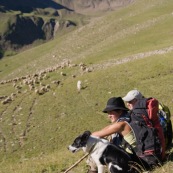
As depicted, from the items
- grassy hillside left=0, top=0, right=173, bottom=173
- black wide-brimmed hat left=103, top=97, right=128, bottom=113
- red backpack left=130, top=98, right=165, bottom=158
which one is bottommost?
grassy hillside left=0, top=0, right=173, bottom=173

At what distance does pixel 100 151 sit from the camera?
11.2m

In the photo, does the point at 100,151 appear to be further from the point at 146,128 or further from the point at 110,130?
the point at 146,128

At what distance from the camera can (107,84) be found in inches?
1735

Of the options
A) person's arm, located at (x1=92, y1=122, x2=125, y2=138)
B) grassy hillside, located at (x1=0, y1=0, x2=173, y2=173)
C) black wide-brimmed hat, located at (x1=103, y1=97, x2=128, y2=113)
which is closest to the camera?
person's arm, located at (x1=92, y1=122, x2=125, y2=138)

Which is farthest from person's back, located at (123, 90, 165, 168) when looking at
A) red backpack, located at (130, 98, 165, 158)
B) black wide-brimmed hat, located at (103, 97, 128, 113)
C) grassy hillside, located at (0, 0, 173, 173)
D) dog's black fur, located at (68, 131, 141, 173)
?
grassy hillside, located at (0, 0, 173, 173)

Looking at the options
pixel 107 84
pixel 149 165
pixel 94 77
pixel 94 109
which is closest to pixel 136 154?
pixel 149 165

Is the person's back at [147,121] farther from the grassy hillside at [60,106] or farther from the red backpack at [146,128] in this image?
the grassy hillside at [60,106]

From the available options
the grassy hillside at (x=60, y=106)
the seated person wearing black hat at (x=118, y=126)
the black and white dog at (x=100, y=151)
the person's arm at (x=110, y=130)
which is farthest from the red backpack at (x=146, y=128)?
the grassy hillside at (x=60, y=106)

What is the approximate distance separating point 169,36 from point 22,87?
30889 millimetres

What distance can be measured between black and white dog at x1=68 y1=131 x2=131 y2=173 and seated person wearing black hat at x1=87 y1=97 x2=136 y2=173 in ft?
1.54

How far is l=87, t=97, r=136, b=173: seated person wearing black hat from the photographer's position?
11.7 meters

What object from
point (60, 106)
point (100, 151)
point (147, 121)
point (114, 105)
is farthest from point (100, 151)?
point (60, 106)

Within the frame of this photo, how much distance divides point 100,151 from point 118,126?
3.53 feet

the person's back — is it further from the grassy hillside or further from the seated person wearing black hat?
the grassy hillside
